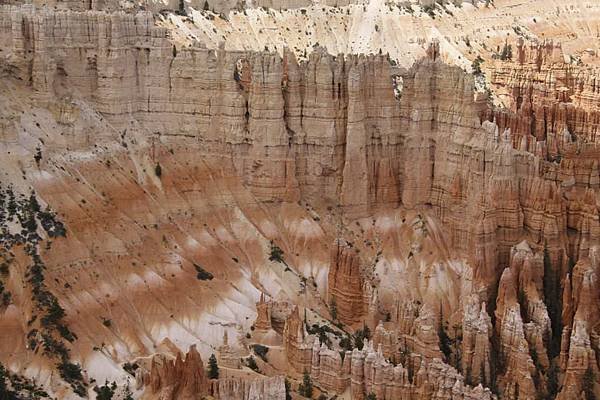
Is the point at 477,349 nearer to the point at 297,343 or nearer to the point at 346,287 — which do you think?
the point at 346,287

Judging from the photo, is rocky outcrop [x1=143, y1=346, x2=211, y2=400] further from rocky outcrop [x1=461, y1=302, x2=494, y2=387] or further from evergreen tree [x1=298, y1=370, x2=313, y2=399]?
rocky outcrop [x1=461, y1=302, x2=494, y2=387]

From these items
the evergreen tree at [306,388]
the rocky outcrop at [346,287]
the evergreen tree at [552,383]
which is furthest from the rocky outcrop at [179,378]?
the evergreen tree at [552,383]

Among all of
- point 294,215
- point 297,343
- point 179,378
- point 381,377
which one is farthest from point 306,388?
point 294,215

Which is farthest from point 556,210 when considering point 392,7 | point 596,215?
point 392,7

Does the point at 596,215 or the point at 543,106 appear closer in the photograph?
the point at 596,215

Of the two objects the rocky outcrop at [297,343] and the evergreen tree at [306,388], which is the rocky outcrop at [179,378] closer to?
the evergreen tree at [306,388]

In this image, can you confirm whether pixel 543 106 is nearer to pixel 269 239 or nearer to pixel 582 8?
pixel 269 239
